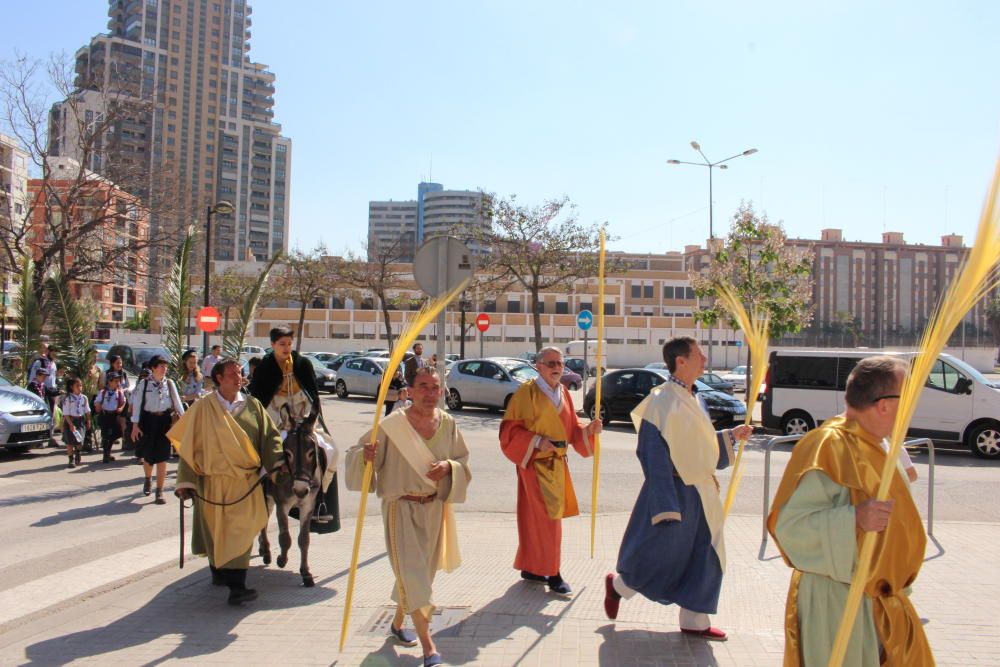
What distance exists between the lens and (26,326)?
51.4 ft

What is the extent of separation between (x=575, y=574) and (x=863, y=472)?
11.9 ft

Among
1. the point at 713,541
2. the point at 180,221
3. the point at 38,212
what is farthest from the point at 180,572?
the point at 38,212

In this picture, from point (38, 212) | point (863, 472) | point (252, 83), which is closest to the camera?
point (863, 472)

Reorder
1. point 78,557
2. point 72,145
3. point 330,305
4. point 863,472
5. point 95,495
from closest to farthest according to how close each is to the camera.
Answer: point 863,472, point 78,557, point 95,495, point 72,145, point 330,305

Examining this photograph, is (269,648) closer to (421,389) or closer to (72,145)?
(421,389)

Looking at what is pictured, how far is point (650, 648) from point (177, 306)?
10.8 metres

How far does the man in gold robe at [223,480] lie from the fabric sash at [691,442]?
8.79 feet

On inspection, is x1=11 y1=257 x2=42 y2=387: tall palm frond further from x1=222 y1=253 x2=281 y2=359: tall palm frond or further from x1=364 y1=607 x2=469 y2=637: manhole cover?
x1=364 y1=607 x2=469 y2=637: manhole cover

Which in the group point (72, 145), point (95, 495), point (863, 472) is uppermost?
point (72, 145)

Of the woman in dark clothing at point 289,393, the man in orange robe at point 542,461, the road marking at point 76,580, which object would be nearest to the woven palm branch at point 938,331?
the man in orange robe at point 542,461

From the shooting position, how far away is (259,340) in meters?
64.6

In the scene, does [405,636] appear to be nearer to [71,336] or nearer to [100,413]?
[100,413]

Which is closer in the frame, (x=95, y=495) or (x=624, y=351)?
(x=95, y=495)

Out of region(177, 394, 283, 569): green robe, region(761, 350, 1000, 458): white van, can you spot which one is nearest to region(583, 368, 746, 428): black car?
region(761, 350, 1000, 458): white van
